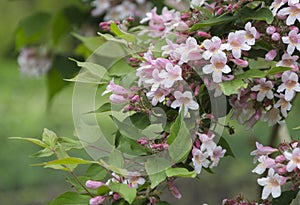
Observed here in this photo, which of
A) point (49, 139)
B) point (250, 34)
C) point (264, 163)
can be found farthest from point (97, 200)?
point (250, 34)

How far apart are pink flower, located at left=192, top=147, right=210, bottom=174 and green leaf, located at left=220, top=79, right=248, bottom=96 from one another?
11 centimetres

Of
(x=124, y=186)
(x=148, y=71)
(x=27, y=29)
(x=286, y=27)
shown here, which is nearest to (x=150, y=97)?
(x=148, y=71)

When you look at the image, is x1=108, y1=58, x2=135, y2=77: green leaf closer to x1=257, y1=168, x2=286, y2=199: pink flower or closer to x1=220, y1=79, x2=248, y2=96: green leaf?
x1=220, y1=79, x2=248, y2=96: green leaf

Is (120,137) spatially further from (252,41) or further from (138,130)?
(252,41)

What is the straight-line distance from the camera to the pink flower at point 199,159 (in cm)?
101

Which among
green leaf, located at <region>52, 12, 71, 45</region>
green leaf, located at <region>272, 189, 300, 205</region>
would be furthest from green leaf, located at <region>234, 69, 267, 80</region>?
green leaf, located at <region>52, 12, 71, 45</region>

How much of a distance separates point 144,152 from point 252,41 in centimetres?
26

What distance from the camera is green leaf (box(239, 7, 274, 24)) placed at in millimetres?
1057

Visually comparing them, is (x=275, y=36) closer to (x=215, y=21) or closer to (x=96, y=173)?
(x=215, y=21)

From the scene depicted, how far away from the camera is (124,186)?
96cm

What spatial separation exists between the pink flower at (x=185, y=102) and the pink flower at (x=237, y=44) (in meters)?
0.10

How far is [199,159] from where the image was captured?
1022mm

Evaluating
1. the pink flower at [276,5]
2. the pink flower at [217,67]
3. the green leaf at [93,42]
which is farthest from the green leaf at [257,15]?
the green leaf at [93,42]

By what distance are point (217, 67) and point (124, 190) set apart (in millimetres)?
252
